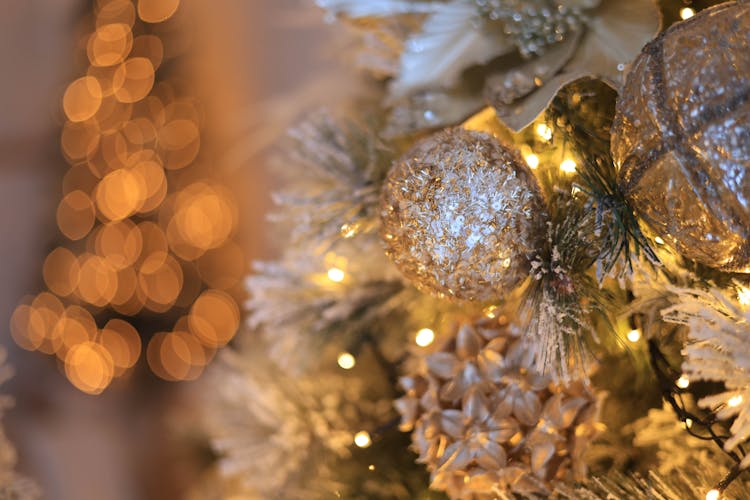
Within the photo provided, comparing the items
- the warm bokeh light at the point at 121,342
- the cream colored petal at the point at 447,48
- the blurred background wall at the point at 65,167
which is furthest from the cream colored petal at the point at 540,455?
the warm bokeh light at the point at 121,342

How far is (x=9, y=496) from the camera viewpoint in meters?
0.53

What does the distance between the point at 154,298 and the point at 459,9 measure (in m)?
0.71

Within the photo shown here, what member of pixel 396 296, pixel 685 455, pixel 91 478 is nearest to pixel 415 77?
pixel 396 296

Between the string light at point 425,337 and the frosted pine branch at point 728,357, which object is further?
the string light at point 425,337

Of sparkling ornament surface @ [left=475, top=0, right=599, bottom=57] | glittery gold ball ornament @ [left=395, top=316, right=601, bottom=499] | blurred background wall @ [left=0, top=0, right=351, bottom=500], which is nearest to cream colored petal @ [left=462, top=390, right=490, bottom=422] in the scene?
glittery gold ball ornament @ [left=395, top=316, right=601, bottom=499]

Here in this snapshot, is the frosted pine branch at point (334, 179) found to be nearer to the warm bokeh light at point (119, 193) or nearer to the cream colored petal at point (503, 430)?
the cream colored petal at point (503, 430)

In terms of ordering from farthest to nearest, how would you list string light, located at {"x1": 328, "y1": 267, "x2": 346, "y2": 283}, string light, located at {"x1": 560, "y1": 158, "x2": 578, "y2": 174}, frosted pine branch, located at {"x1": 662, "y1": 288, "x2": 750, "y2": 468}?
1. string light, located at {"x1": 328, "y1": 267, "x2": 346, "y2": 283}
2. string light, located at {"x1": 560, "y1": 158, "x2": 578, "y2": 174}
3. frosted pine branch, located at {"x1": 662, "y1": 288, "x2": 750, "y2": 468}

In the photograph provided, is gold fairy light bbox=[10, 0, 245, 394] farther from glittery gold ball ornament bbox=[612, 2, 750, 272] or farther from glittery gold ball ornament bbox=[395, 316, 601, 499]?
glittery gold ball ornament bbox=[612, 2, 750, 272]

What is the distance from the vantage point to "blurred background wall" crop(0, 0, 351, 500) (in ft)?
3.12

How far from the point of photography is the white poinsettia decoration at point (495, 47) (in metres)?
0.40

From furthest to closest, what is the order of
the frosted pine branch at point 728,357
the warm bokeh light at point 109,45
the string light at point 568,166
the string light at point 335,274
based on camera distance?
the warm bokeh light at point 109,45
the string light at point 335,274
the string light at point 568,166
the frosted pine branch at point 728,357

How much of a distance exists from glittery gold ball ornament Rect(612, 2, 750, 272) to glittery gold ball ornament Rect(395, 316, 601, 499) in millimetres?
121

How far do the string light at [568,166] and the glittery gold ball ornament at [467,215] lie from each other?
0.10 ft

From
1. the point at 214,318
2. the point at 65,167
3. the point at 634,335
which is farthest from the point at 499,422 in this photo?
the point at 65,167
